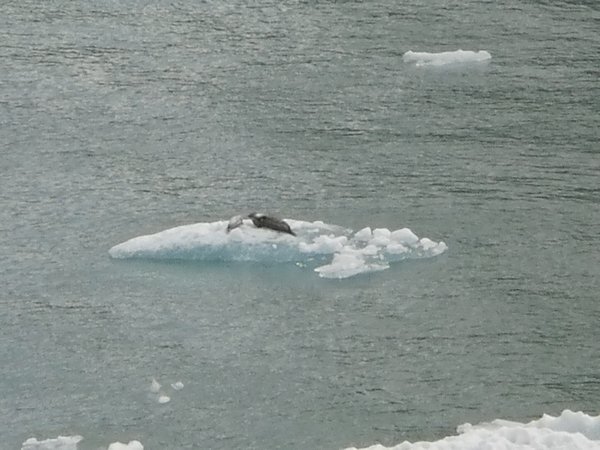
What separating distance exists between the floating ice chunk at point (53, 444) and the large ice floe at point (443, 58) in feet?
45.4

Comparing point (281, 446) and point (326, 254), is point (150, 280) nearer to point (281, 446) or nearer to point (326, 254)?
point (326, 254)

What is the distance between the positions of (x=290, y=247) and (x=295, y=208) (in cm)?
185

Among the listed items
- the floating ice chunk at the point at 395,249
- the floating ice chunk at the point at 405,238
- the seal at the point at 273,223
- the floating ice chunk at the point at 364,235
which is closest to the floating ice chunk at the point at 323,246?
the floating ice chunk at the point at 364,235

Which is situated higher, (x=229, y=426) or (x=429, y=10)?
(x=429, y=10)

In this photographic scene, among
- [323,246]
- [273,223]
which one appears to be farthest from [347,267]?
[273,223]

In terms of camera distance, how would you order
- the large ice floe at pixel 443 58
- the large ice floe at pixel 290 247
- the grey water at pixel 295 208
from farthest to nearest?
the large ice floe at pixel 443 58 → the large ice floe at pixel 290 247 → the grey water at pixel 295 208

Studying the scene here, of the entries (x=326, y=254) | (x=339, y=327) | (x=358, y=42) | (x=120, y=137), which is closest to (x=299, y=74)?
(x=358, y=42)

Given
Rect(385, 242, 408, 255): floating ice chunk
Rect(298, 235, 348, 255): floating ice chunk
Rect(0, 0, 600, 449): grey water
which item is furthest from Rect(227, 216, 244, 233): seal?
Rect(385, 242, 408, 255): floating ice chunk

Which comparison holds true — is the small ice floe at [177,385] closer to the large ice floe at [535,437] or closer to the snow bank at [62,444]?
the snow bank at [62,444]

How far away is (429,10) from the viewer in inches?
1246

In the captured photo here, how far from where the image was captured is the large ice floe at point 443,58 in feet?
94.4

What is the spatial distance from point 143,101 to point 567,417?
1320 cm

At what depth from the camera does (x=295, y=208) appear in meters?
23.2

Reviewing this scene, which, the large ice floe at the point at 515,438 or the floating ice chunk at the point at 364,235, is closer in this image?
the large ice floe at the point at 515,438
